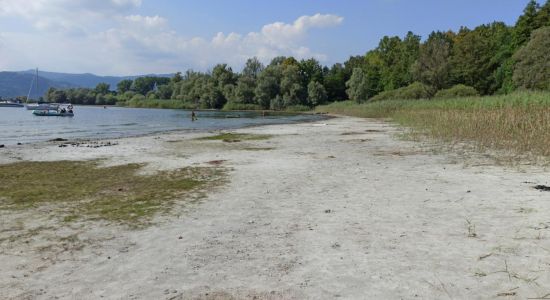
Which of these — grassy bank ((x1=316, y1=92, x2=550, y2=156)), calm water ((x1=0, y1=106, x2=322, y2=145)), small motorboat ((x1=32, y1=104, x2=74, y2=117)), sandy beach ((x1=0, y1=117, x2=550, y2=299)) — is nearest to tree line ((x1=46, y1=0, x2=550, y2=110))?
calm water ((x1=0, y1=106, x2=322, y2=145))

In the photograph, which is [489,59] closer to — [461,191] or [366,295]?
[461,191]

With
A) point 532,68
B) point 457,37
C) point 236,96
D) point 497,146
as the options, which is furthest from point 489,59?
point 497,146

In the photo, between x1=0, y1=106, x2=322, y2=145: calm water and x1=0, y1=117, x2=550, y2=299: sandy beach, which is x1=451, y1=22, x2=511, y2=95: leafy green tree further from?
x1=0, y1=117, x2=550, y2=299: sandy beach

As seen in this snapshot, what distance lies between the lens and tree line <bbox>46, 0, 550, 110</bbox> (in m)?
77.8

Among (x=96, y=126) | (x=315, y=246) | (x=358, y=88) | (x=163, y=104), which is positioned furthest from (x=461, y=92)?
(x=163, y=104)

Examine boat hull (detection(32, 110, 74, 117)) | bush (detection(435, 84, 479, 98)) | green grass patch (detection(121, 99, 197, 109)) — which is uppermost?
bush (detection(435, 84, 479, 98))

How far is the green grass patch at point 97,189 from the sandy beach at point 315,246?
669 mm

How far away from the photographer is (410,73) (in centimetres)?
10825

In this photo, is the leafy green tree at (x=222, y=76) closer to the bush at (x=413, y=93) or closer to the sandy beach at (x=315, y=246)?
the bush at (x=413, y=93)

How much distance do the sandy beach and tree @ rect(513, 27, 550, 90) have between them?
6212cm

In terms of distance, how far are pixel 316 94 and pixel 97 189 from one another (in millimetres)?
119730

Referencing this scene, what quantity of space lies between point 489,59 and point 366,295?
105 meters

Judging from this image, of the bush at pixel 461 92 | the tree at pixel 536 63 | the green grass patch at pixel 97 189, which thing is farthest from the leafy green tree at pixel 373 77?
the green grass patch at pixel 97 189

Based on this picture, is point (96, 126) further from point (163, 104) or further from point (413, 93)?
point (163, 104)
